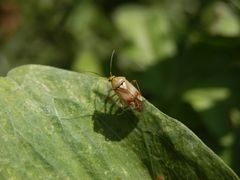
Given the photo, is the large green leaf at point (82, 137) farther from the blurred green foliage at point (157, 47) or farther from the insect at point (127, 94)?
the blurred green foliage at point (157, 47)

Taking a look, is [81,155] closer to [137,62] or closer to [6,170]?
[6,170]

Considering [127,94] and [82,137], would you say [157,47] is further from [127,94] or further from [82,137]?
[82,137]

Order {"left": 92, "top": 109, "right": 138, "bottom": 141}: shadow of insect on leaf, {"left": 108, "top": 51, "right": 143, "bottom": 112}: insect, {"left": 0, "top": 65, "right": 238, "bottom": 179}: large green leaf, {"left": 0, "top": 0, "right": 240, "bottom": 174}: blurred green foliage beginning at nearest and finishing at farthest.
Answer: {"left": 0, "top": 65, "right": 238, "bottom": 179}: large green leaf
{"left": 92, "top": 109, "right": 138, "bottom": 141}: shadow of insect on leaf
{"left": 108, "top": 51, "right": 143, "bottom": 112}: insect
{"left": 0, "top": 0, "right": 240, "bottom": 174}: blurred green foliage

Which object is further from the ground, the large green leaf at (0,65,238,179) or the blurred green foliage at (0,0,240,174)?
the large green leaf at (0,65,238,179)

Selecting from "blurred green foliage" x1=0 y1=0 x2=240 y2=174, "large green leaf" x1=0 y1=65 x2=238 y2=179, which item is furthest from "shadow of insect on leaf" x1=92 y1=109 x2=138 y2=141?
"blurred green foliage" x1=0 y1=0 x2=240 y2=174

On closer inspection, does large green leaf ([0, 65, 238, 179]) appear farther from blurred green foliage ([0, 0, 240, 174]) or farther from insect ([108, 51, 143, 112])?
blurred green foliage ([0, 0, 240, 174])

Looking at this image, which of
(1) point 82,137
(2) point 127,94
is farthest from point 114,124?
(2) point 127,94

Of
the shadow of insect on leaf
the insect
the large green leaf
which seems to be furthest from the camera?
the insect

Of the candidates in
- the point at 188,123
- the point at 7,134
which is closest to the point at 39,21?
the point at 188,123
